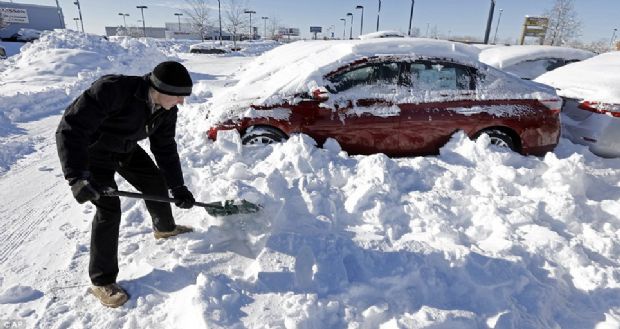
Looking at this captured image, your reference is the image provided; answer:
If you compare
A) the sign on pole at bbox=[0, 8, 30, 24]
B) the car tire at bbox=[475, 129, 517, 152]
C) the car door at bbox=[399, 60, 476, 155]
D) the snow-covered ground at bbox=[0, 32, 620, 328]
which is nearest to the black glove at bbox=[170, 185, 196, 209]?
the snow-covered ground at bbox=[0, 32, 620, 328]

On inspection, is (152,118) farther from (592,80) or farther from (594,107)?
(592,80)

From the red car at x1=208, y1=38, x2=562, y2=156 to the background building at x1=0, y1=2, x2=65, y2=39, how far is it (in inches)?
1858

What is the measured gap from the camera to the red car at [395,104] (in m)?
4.64

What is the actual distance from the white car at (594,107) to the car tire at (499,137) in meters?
1.12

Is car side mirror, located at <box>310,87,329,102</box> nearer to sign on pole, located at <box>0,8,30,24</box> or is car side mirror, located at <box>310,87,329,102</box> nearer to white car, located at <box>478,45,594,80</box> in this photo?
white car, located at <box>478,45,594,80</box>

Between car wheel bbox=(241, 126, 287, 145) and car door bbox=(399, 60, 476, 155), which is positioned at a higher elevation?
car door bbox=(399, 60, 476, 155)

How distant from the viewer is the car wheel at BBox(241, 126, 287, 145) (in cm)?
466

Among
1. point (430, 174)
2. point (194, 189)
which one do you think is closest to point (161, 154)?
point (194, 189)

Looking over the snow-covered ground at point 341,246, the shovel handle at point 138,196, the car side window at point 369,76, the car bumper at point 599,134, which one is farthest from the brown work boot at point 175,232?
the car bumper at point 599,134

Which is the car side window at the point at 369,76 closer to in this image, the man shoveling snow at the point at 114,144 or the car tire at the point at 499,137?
the car tire at the point at 499,137

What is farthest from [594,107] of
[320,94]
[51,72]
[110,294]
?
[51,72]

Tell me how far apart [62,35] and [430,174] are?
19656 mm

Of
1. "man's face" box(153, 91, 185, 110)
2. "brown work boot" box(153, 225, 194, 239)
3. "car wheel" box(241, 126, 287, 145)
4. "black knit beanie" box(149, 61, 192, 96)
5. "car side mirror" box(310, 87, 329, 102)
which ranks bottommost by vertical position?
"brown work boot" box(153, 225, 194, 239)

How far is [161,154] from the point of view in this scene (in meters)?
2.98
